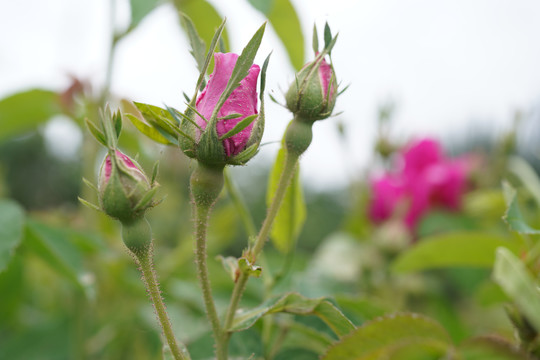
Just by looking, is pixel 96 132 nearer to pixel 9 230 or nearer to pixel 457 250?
pixel 9 230

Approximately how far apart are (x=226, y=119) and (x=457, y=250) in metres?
0.37

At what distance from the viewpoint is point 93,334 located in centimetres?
92

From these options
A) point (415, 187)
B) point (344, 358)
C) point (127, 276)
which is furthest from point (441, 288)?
point (344, 358)

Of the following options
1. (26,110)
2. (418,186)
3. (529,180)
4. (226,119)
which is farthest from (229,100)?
(418,186)

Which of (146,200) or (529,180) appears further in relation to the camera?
(529,180)

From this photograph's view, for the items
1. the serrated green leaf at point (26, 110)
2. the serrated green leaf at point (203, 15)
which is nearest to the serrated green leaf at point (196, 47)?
the serrated green leaf at point (203, 15)

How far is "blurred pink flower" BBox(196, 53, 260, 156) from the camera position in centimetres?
32

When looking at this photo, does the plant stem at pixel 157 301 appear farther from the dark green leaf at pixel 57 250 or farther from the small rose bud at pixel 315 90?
the dark green leaf at pixel 57 250

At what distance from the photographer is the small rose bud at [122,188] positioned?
0.30 m

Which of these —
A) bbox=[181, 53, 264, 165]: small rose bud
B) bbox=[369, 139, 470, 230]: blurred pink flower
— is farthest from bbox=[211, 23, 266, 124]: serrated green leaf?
bbox=[369, 139, 470, 230]: blurred pink flower

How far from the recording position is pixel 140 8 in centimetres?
49

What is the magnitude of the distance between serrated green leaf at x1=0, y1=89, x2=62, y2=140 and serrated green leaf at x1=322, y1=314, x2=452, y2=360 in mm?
709

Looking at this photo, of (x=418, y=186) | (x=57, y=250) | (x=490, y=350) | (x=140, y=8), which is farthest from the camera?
(x=418, y=186)

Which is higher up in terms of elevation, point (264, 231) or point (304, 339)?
point (264, 231)
